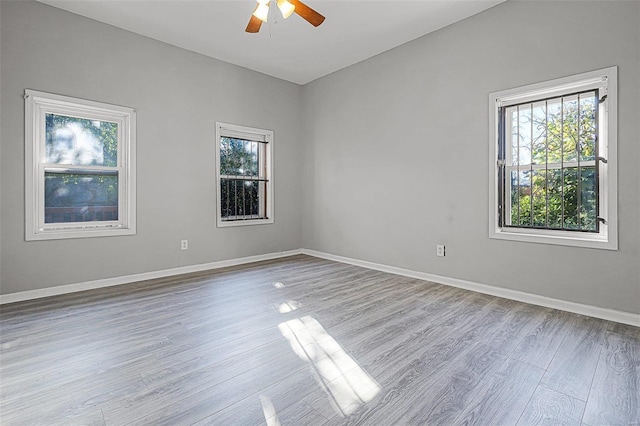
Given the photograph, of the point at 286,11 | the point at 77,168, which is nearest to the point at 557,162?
the point at 286,11

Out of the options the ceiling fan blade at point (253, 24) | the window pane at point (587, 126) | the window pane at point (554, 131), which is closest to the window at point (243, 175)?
the ceiling fan blade at point (253, 24)

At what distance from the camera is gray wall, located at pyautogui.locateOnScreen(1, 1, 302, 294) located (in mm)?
3133

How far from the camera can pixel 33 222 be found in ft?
10.6

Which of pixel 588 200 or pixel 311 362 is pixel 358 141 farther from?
pixel 311 362

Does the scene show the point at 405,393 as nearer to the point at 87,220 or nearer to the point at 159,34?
the point at 87,220

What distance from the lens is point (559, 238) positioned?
9.57 ft

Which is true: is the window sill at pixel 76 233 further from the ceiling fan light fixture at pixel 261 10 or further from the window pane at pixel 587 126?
the window pane at pixel 587 126

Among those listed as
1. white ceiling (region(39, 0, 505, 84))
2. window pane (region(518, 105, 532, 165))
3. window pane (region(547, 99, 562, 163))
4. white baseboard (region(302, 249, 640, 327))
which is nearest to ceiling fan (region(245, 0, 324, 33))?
white ceiling (region(39, 0, 505, 84))

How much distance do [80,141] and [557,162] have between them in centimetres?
498

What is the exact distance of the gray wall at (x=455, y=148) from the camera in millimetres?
2609

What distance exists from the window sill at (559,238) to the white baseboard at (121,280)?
334 centimetres

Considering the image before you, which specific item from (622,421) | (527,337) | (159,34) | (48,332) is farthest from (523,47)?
(48,332)

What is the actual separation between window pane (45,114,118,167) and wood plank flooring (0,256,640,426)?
1491 millimetres

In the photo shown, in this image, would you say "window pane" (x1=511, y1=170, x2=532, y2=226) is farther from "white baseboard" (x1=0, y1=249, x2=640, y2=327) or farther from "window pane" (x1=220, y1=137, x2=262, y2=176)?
"window pane" (x1=220, y1=137, x2=262, y2=176)
